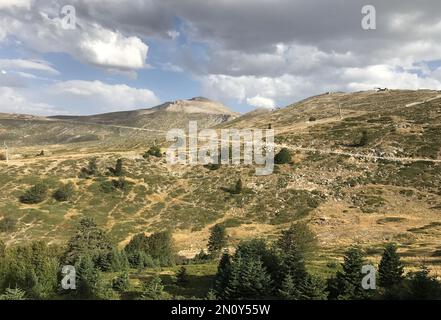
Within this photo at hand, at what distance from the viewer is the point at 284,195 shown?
7119 cm

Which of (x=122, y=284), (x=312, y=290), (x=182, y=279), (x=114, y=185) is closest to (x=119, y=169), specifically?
(x=114, y=185)

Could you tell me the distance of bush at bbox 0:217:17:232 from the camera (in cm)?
5722

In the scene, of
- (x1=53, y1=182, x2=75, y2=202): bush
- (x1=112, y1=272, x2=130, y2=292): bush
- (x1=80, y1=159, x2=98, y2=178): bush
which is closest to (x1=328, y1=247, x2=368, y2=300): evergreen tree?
(x1=112, y1=272, x2=130, y2=292): bush

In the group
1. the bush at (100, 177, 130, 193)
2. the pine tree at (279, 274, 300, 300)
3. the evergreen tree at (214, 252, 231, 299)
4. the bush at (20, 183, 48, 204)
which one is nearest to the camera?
the pine tree at (279, 274, 300, 300)

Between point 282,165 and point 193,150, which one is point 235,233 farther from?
point 193,150

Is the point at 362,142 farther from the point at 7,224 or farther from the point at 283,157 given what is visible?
the point at 7,224

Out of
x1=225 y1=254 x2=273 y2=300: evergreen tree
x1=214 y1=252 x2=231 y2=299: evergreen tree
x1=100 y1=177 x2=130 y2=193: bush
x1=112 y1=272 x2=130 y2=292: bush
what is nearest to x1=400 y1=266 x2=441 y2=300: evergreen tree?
x1=225 y1=254 x2=273 y2=300: evergreen tree

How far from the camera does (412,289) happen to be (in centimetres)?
1966

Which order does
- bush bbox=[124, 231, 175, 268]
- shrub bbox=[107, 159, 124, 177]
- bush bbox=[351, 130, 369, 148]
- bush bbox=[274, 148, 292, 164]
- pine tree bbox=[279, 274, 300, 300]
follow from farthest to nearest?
bush bbox=[351, 130, 369, 148], bush bbox=[274, 148, 292, 164], shrub bbox=[107, 159, 124, 177], bush bbox=[124, 231, 175, 268], pine tree bbox=[279, 274, 300, 300]

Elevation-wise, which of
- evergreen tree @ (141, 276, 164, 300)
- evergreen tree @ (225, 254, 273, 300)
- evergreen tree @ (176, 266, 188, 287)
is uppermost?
evergreen tree @ (225, 254, 273, 300)

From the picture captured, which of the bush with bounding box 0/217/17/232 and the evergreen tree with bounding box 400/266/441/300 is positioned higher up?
the evergreen tree with bounding box 400/266/441/300

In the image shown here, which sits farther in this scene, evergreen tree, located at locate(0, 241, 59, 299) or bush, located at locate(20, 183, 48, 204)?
bush, located at locate(20, 183, 48, 204)

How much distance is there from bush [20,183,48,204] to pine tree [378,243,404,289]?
5678 centimetres

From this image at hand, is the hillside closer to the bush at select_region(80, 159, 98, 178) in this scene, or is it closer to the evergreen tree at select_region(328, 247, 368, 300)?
the bush at select_region(80, 159, 98, 178)
